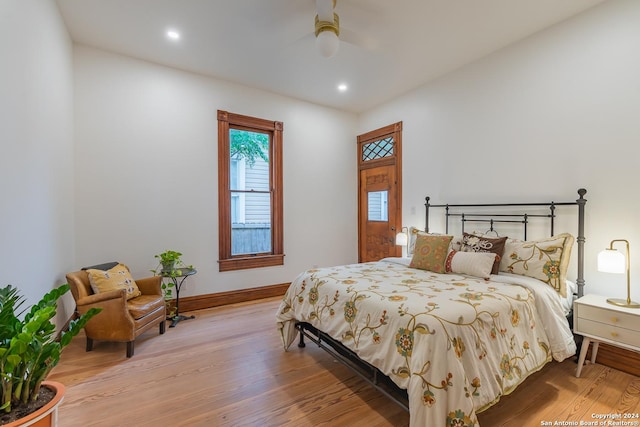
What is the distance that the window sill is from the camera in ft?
13.0

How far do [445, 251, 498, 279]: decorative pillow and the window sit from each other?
2502mm

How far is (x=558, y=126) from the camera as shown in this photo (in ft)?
8.97

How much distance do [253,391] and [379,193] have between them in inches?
140

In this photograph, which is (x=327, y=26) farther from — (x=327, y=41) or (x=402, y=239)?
(x=402, y=239)

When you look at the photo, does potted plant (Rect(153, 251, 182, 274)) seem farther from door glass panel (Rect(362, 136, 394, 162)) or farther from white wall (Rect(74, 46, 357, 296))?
door glass panel (Rect(362, 136, 394, 162))

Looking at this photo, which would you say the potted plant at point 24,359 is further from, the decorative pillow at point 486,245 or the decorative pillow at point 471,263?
the decorative pillow at point 486,245

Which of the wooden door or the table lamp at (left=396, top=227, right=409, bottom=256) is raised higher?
the wooden door

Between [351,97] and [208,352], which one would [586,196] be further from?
[208,352]

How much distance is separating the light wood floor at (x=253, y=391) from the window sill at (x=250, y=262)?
130 centimetres

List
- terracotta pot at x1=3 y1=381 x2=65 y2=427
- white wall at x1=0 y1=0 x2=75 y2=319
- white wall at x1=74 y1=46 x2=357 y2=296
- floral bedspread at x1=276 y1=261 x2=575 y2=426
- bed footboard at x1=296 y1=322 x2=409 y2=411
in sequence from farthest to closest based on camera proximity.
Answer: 1. white wall at x1=74 y1=46 x2=357 y2=296
2. white wall at x1=0 y1=0 x2=75 y2=319
3. bed footboard at x1=296 y1=322 x2=409 y2=411
4. floral bedspread at x1=276 y1=261 x2=575 y2=426
5. terracotta pot at x1=3 y1=381 x2=65 y2=427

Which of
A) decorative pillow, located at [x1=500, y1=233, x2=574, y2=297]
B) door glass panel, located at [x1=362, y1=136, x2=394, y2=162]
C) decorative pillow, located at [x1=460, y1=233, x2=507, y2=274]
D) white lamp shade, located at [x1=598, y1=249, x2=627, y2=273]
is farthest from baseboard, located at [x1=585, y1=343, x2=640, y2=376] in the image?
door glass panel, located at [x1=362, y1=136, x2=394, y2=162]

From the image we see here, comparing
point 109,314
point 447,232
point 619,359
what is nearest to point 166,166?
point 109,314

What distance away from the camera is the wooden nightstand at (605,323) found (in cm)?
197

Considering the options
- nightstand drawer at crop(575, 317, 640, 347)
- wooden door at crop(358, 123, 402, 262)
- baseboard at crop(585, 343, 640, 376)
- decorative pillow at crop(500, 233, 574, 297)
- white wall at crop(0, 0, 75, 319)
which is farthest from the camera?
wooden door at crop(358, 123, 402, 262)
